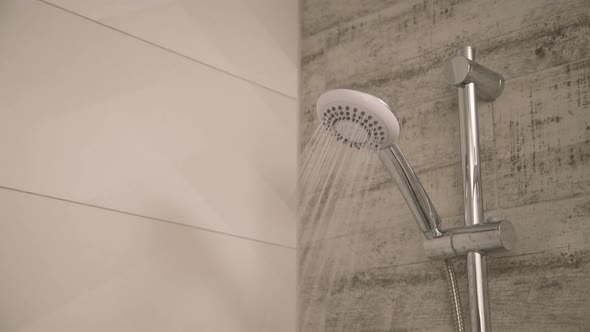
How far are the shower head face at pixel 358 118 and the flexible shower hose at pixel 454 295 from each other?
10.0 inches

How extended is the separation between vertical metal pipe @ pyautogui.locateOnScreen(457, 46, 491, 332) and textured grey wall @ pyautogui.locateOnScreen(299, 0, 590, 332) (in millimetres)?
63

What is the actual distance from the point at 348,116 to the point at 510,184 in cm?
36

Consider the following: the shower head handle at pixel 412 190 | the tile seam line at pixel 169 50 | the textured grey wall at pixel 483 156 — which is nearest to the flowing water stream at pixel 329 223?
the textured grey wall at pixel 483 156

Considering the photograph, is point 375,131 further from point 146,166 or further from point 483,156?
point 146,166

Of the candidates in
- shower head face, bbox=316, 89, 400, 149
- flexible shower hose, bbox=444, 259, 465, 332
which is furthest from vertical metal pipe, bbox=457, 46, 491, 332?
shower head face, bbox=316, 89, 400, 149

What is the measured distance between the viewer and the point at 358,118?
43.3 inches

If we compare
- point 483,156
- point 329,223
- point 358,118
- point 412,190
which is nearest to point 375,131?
point 358,118

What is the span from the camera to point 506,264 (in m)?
1.24

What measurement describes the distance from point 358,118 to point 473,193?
27 centimetres

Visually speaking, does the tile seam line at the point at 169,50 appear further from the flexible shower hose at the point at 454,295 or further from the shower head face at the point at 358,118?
the flexible shower hose at the point at 454,295

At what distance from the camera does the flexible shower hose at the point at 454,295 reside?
3.96 ft

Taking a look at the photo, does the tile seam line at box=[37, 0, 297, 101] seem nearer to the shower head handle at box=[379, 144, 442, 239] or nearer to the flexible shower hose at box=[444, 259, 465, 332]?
the shower head handle at box=[379, 144, 442, 239]

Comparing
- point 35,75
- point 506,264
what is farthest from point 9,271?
point 506,264

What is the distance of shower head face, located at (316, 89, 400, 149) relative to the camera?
42.4 inches
